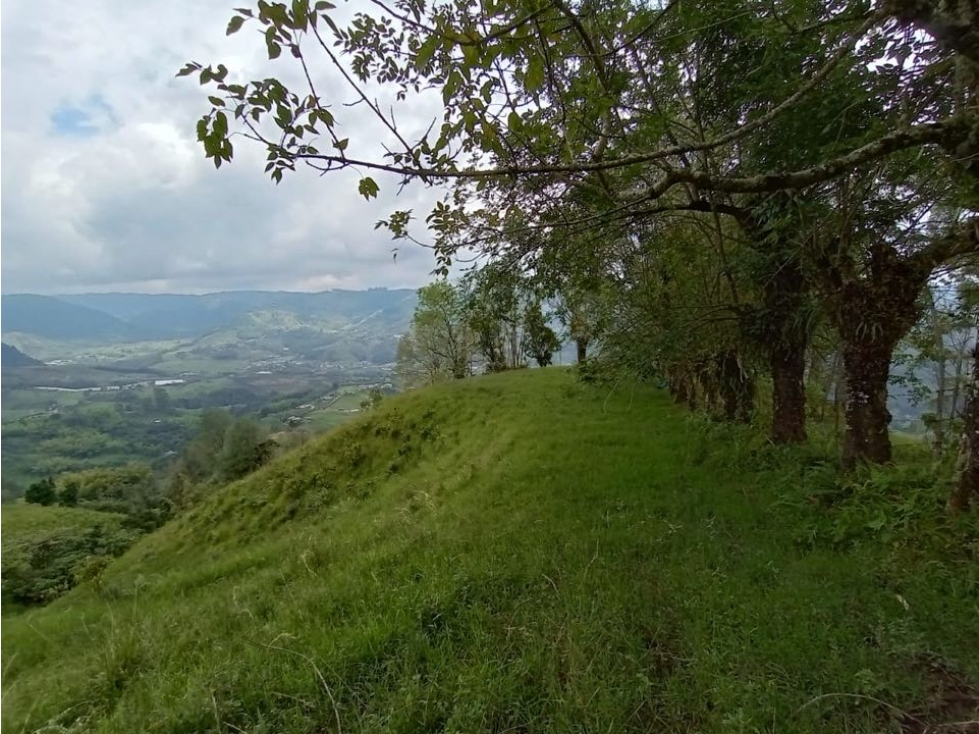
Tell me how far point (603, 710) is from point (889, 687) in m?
1.66

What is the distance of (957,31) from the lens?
249cm

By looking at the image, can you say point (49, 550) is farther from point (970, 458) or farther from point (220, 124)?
point (970, 458)

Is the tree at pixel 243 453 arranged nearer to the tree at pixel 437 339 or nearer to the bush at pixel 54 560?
the bush at pixel 54 560

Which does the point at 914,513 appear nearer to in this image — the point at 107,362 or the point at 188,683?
the point at 188,683

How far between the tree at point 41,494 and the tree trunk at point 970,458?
117 feet

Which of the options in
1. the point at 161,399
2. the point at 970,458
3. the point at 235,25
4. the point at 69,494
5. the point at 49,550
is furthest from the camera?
the point at 161,399

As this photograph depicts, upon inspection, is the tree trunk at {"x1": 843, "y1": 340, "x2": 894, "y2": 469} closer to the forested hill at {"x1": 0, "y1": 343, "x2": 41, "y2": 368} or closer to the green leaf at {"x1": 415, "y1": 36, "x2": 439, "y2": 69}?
the green leaf at {"x1": 415, "y1": 36, "x2": 439, "y2": 69}

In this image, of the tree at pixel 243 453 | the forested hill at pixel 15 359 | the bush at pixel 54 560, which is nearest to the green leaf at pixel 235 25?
the bush at pixel 54 560

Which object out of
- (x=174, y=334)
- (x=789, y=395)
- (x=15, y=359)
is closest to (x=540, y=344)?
(x=789, y=395)

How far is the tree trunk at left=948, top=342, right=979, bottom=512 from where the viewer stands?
4.39 metres

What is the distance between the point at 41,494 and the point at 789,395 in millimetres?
35194

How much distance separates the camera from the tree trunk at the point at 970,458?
439 cm

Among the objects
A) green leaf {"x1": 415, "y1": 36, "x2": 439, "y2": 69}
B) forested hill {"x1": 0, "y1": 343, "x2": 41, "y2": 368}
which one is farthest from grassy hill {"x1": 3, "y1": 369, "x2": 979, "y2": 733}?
forested hill {"x1": 0, "y1": 343, "x2": 41, "y2": 368}

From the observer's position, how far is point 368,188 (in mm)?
2176
